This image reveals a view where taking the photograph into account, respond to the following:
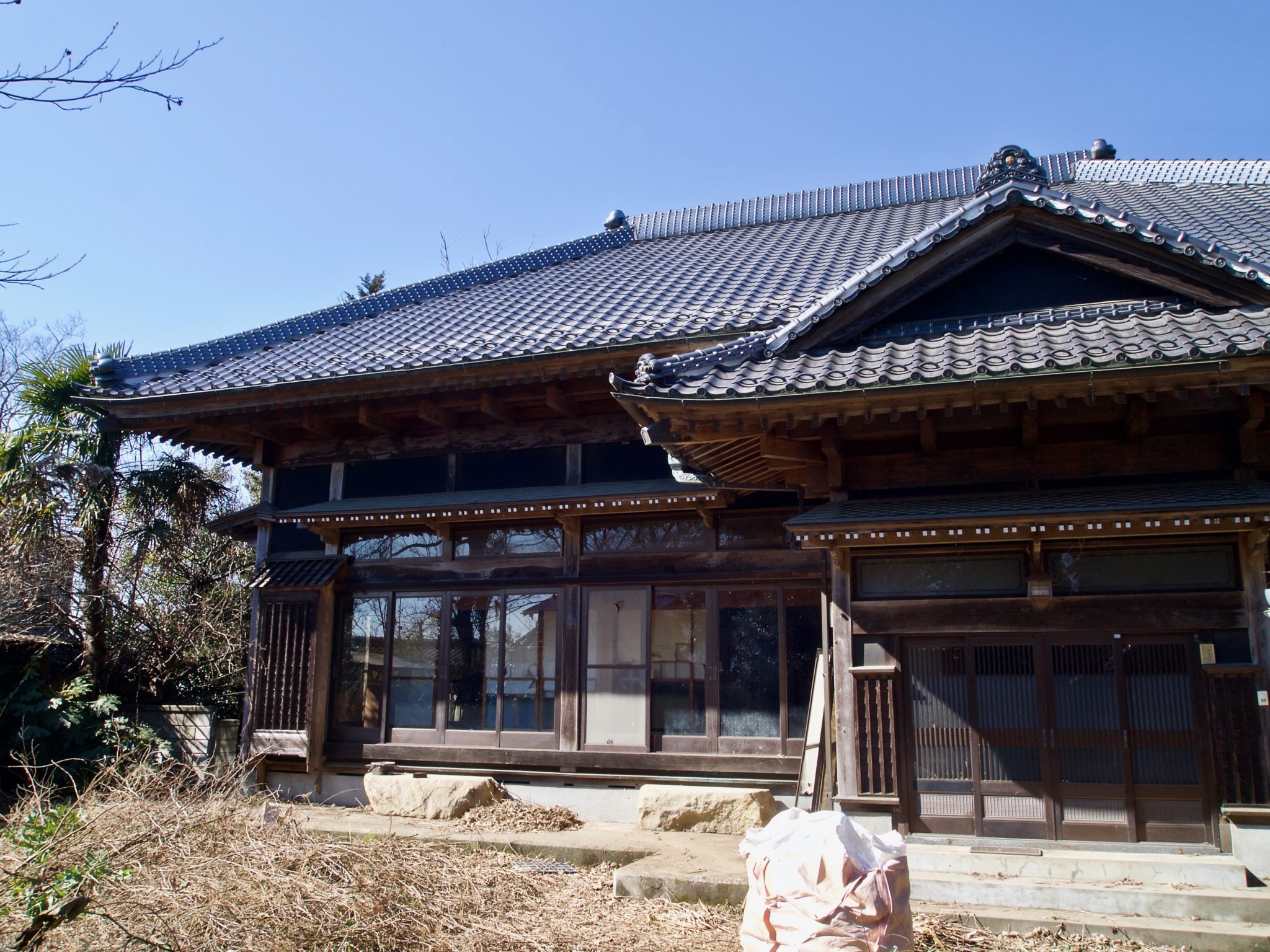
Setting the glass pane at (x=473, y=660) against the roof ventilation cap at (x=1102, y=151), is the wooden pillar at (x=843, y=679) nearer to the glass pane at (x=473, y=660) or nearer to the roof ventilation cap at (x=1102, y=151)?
the glass pane at (x=473, y=660)

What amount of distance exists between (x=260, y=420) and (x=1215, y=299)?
29.9 ft

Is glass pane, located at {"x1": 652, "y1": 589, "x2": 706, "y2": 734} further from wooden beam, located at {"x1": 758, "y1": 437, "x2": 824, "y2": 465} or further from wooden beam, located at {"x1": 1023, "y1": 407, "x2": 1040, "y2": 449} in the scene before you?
wooden beam, located at {"x1": 1023, "y1": 407, "x2": 1040, "y2": 449}

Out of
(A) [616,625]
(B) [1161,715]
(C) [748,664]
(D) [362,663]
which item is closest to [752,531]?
(C) [748,664]

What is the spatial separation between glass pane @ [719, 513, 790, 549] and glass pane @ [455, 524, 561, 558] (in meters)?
1.75

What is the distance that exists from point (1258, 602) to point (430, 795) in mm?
6917

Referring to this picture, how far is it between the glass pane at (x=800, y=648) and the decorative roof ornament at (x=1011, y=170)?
382 cm

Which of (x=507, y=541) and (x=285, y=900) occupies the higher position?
(x=507, y=541)

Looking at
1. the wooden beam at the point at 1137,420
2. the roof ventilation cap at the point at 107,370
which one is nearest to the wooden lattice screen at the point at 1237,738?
the wooden beam at the point at 1137,420

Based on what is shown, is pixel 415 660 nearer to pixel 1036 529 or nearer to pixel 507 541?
pixel 507 541

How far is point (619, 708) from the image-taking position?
9.27 m

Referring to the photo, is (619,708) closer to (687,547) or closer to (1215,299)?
(687,547)

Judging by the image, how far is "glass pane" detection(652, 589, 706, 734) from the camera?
29.7ft

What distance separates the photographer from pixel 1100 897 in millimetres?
5633

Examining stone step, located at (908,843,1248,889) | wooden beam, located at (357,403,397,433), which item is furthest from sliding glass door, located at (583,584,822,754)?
wooden beam, located at (357,403,397,433)
